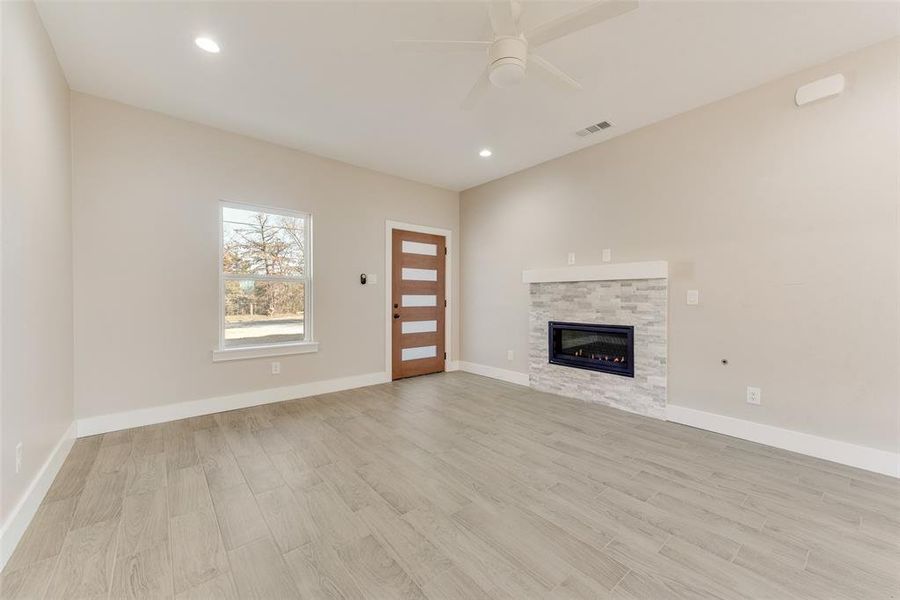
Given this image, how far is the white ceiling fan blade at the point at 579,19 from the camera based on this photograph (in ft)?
5.30

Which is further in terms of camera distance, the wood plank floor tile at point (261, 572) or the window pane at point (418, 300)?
the window pane at point (418, 300)

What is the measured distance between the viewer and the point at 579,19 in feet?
5.71

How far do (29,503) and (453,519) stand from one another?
224 centimetres

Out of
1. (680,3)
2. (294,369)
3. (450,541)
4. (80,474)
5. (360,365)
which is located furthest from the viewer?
(360,365)

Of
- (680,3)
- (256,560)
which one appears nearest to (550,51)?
(680,3)

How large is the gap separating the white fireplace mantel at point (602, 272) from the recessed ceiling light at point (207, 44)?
145 inches

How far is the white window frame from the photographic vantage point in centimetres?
365

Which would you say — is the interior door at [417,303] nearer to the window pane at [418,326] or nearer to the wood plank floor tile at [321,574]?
the window pane at [418,326]

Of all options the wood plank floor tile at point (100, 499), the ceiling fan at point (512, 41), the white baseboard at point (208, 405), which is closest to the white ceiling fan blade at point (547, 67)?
the ceiling fan at point (512, 41)

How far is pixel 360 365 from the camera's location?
4.64 meters

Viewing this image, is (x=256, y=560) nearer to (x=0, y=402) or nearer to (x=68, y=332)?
(x=0, y=402)

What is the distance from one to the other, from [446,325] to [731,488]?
155 inches

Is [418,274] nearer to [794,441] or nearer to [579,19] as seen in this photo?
[579,19]

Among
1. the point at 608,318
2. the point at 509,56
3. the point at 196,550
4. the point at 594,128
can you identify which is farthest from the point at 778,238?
the point at 196,550
